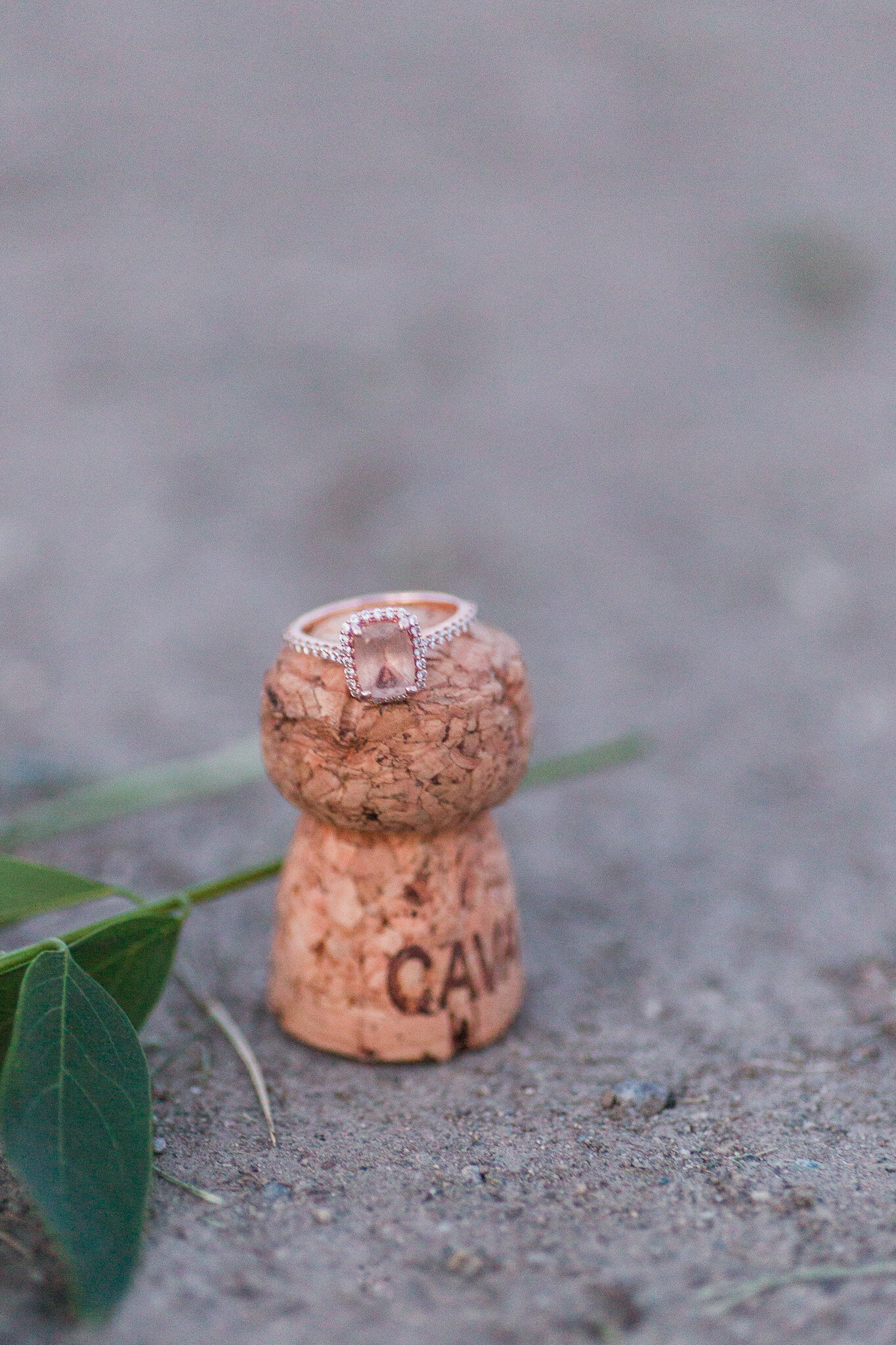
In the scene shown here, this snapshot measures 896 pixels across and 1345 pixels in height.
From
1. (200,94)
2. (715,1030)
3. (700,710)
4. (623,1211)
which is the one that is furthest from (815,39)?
(623,1211)

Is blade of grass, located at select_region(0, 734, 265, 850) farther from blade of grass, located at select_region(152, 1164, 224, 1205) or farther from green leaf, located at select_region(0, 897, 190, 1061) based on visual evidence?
blade of grass, located at select_region(152, 1164, 224, 1205)

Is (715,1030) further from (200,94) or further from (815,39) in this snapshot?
(815,39)

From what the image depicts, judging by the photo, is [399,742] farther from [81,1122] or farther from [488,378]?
[488,378]

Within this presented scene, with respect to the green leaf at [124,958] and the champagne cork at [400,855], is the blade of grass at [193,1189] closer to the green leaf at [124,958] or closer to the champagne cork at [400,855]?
the green leaf at [124,958]

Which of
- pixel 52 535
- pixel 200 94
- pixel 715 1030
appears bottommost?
pixel 715 1030

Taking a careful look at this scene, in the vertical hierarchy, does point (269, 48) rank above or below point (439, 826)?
above

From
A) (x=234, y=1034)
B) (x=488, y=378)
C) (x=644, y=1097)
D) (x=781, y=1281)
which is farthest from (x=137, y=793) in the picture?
(x=488, y=378)
